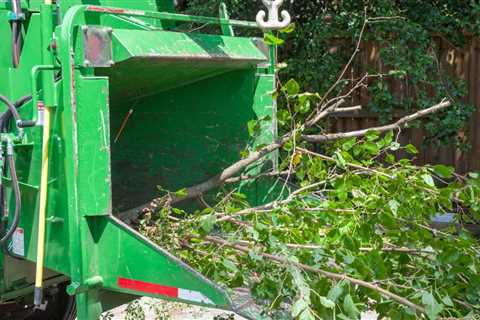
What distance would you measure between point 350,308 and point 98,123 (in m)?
1.17

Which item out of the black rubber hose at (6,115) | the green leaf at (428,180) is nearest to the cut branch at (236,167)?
the green leaf at (428,180)

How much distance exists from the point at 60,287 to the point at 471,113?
4.17 m

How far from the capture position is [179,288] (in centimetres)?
262

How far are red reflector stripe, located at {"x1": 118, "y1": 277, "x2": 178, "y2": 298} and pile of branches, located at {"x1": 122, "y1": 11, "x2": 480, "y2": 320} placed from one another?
208mm

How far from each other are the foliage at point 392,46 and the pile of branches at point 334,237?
110 inches

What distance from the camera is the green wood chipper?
266 centimetres

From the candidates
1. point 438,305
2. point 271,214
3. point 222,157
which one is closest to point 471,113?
point 222,157

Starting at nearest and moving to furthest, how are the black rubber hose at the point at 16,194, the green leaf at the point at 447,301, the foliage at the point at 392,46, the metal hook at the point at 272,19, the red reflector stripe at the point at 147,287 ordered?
the green leaf at the point at 447,301, the red reflector stripe at the point at 147,287, the black rubber hose at the point at 16,194, the metal hook at the point at 272,19, the foliage at the point at 392,46

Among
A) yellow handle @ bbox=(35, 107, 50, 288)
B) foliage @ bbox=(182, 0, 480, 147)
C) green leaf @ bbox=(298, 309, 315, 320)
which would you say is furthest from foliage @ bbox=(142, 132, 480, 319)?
foliage @ bbox=(182, 0, 480, 147)

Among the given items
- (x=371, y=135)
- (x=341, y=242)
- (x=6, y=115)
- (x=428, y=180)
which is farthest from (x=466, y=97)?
(x=6, y=115)

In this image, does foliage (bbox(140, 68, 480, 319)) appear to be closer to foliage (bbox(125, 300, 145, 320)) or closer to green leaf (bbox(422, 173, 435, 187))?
green leaf (bbox(422, 173, 435, 187))

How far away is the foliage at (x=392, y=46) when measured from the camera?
20.1 ft

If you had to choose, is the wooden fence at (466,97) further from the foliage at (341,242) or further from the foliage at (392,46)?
the foliage at (341,242)

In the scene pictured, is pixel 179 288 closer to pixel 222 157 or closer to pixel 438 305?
pixel 438 305
